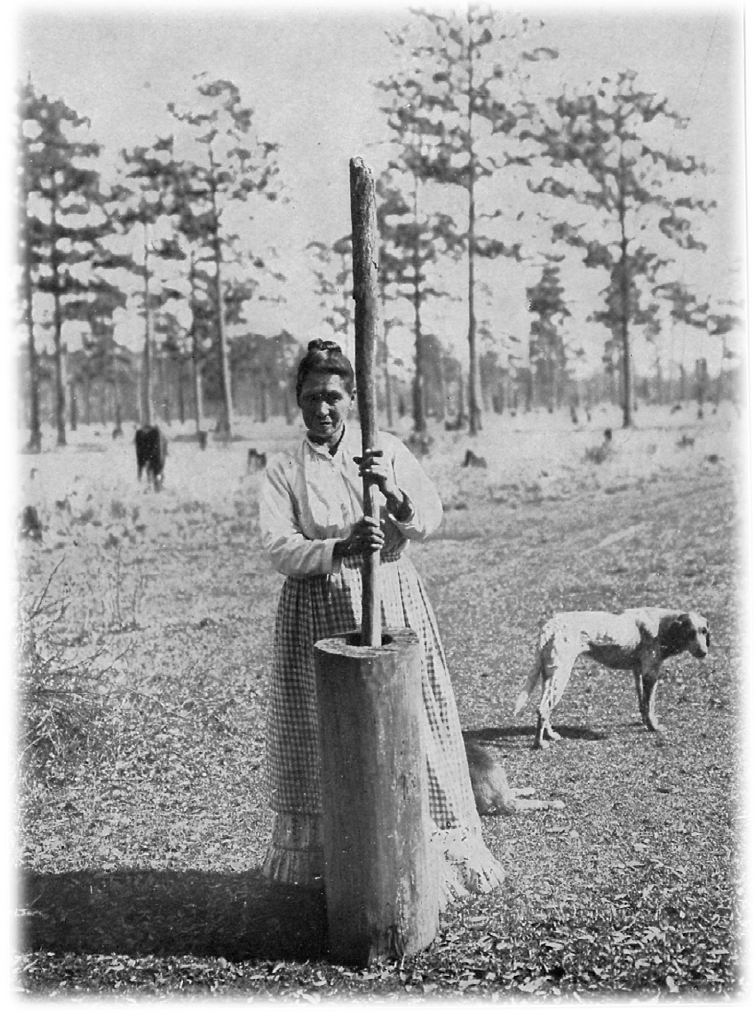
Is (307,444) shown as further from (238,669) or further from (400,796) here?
(238,669)

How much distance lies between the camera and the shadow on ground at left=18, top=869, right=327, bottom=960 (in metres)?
3.21

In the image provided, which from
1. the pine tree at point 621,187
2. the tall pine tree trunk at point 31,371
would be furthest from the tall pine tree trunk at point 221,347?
the pine tree at point 621,187

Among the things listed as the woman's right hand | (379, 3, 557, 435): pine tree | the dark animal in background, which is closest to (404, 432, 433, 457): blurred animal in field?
(379, 3, 557, 435): pine tree

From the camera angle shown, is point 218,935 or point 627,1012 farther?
point 218,935

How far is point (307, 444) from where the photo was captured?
128 inches

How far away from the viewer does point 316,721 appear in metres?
Answer: 3.27

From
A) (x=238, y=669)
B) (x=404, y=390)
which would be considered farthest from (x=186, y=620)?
(x=404, y=390)

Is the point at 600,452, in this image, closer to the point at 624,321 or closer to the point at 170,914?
the point at 624,321

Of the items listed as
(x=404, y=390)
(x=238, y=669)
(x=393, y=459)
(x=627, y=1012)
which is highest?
(x=404, y=390)

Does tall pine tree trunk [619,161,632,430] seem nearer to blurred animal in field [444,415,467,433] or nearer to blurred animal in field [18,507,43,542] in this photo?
blurred animal in field [444,415,467,433]

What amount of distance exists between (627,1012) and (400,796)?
3.15 ft

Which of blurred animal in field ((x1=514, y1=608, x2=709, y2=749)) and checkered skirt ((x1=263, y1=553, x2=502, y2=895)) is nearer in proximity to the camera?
checkered skirt ((x1=263, y1=553, x2=502, y2=895))

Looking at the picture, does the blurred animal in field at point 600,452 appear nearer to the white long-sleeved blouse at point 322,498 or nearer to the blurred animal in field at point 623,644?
the blurred animal in field at point 623,644

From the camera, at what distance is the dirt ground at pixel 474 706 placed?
10.7 feet
